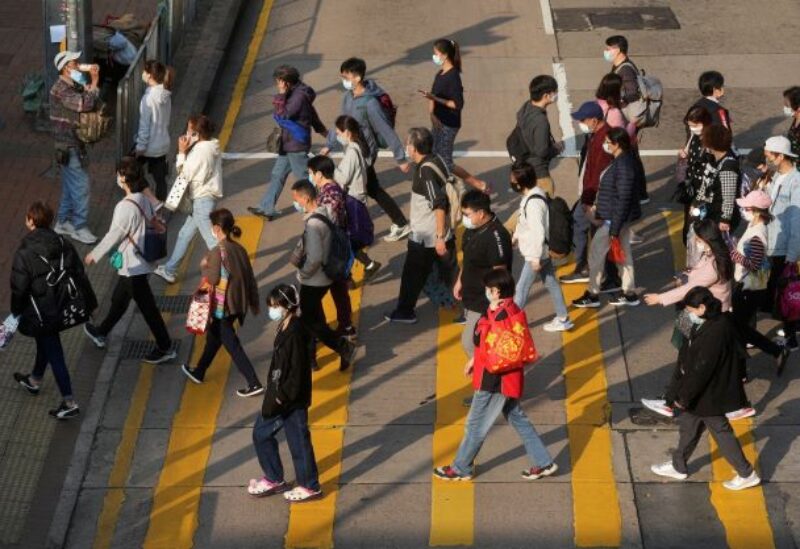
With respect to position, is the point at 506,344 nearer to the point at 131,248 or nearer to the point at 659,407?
the point at 659,407

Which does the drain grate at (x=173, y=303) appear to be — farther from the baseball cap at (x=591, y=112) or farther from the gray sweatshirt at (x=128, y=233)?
the baseball cap at (x=591, y=112)

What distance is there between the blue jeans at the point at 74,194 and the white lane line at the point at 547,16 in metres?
7.83

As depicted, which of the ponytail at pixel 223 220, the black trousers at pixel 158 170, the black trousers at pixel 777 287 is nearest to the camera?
the ponytail at pixel 223 220

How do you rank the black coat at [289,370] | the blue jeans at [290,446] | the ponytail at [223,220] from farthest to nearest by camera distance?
the ponytail at [223,220], the blue jeans at [290,446], the black coat at [289,370]

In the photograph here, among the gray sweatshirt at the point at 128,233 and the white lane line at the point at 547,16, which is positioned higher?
the gray sweatshirt at the point at 128,233

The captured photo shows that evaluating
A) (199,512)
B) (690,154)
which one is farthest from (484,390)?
(690,154)

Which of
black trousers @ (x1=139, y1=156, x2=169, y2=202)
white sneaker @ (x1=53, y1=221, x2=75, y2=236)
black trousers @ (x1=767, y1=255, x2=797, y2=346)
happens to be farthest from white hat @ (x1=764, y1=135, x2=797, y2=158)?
white sneaker @ (x1=53, y1=221, x2=75, y2=236)

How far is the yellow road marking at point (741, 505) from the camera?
10633mm

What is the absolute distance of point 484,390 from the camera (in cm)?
1077

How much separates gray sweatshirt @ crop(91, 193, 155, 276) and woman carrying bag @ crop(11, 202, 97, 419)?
0.53m

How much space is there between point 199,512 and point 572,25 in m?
11.4

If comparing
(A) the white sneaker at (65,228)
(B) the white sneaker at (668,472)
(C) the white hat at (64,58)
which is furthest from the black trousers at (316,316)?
(C) the white hat at (64,58)

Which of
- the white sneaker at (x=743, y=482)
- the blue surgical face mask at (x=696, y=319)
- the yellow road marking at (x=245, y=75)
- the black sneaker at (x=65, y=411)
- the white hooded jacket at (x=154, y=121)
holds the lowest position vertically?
the yellow road marking at (x=245, y=75)

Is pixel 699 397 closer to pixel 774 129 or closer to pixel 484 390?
pixel 484 390
